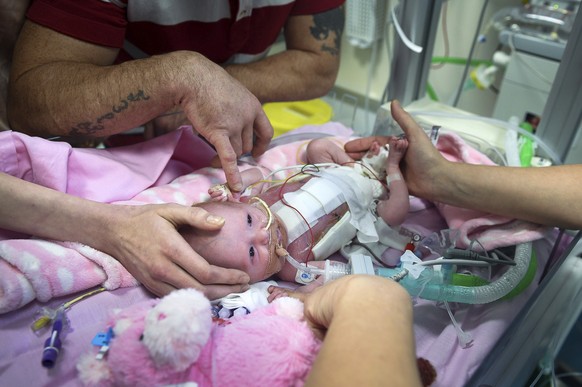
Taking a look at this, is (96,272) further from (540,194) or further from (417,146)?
(540,194)

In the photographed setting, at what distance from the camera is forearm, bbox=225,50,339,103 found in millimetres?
1535

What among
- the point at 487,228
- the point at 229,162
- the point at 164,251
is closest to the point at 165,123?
the point at 229,162

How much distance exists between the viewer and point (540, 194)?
1.10 meters

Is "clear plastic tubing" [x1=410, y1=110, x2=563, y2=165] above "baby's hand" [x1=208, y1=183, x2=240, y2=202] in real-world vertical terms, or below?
above

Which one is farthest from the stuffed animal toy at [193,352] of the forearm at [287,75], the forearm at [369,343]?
the forearm at [287,75]

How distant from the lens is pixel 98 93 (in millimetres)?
1138

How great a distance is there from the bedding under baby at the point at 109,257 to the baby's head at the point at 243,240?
0.54 ft

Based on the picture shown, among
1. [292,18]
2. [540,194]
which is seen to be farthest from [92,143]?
Answer: [540,194]

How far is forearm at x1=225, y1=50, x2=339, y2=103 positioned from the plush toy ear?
0.96m

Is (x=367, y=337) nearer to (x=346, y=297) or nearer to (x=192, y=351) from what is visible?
(x=346, y=297)

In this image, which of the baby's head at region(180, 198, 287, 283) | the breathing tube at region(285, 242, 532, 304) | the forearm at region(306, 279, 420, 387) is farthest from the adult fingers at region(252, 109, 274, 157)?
the forearm at region(306, 279, 420, 387)

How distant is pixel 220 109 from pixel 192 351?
2.09 feet

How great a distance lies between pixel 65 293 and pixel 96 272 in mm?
71

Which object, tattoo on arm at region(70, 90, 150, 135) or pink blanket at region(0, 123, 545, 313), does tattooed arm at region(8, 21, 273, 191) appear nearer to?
tattoo on arm at region(70, 90, 150, 135)
